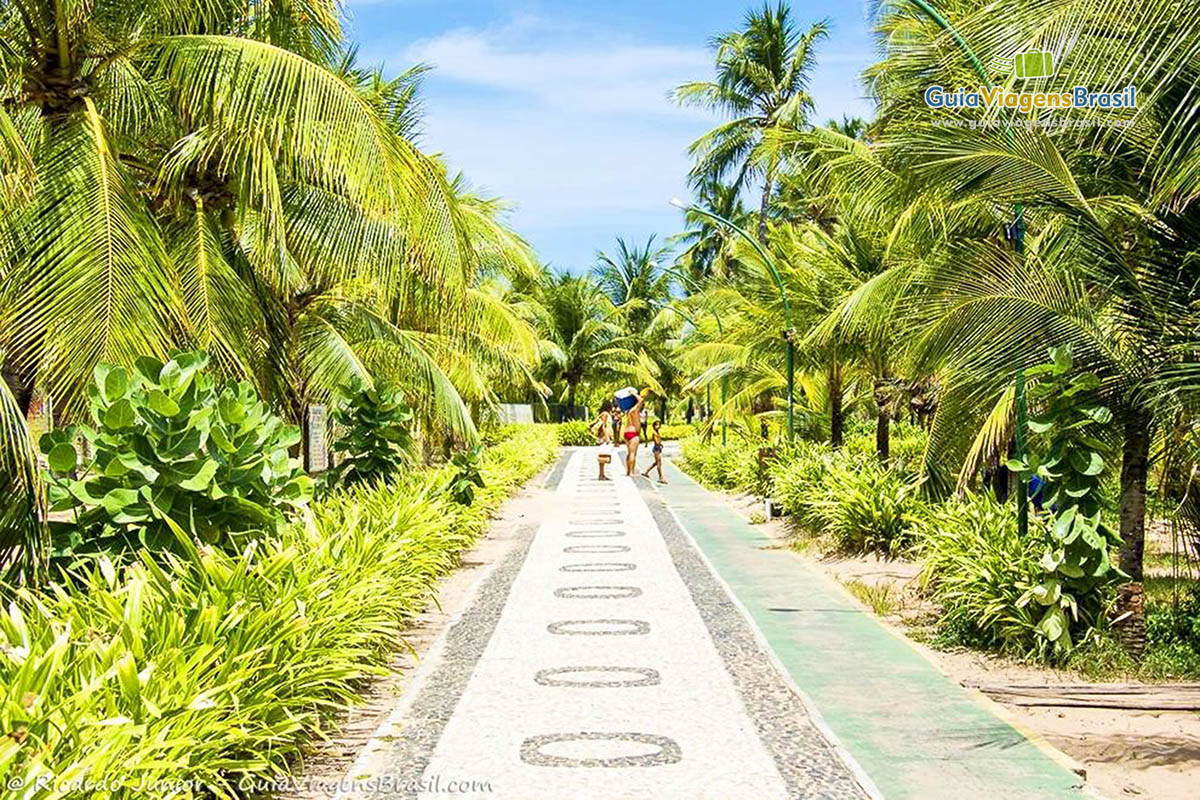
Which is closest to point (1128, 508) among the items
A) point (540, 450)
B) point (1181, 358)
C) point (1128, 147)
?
point (1181, 358)

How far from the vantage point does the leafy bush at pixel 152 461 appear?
655 centimetres

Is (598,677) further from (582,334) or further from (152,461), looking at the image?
(582,334)

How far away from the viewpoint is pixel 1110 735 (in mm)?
5898

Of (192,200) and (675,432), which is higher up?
(192,200)

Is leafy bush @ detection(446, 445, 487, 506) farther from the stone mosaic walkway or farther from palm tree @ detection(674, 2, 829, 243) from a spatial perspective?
palm tree @ detection(674, 2, 829, 243)

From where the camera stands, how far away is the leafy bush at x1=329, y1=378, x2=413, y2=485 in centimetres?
1170

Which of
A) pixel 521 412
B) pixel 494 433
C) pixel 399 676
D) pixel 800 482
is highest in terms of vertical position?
pixel 521 412

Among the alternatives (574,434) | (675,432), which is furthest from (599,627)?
(675,432)

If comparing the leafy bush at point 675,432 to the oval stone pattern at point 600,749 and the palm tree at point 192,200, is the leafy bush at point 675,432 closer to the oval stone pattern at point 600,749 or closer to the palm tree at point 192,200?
the palm tree at point 192,200

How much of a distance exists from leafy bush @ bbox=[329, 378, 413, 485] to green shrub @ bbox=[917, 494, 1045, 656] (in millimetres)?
5545

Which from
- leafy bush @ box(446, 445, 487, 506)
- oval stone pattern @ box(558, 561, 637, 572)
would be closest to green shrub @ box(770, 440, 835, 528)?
oval stone pattern @ box(558, 561, 637, 572)

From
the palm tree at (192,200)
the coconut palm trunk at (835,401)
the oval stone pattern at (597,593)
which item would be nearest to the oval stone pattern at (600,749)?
the palm tree at (192,200)

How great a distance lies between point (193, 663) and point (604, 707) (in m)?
2.42

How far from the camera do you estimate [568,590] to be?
404 inches
